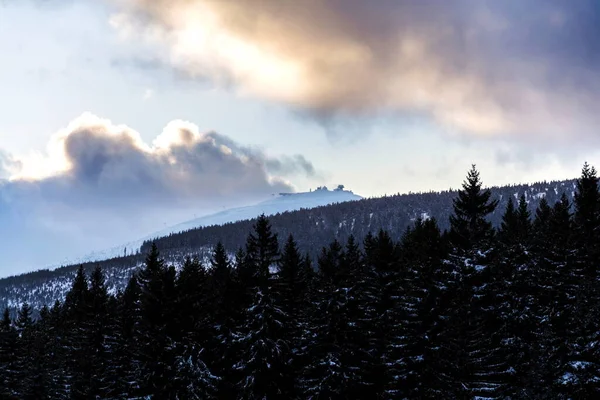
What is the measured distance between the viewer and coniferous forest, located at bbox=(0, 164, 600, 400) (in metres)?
33.4

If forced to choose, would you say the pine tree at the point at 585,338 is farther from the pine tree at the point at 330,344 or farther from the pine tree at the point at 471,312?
the pine tree at the point at 330,344

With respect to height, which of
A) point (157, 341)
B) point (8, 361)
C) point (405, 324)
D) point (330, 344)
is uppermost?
point (405, 324)

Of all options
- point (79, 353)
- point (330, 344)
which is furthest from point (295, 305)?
point (79, 353)

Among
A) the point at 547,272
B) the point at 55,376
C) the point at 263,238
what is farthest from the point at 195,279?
the point at 547,272

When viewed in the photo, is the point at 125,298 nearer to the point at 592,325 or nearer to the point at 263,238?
the point at 263,238

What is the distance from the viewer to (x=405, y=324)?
117 feet

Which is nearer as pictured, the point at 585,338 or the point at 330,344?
the point at 585,338

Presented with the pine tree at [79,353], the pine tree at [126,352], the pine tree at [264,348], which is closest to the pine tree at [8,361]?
the pine tree at [79,353]

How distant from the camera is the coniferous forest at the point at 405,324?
3344cm

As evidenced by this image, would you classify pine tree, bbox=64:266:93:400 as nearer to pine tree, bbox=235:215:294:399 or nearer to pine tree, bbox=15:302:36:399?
pine tree, bbox=15:302:36:399

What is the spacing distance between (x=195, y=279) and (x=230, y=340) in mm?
8625

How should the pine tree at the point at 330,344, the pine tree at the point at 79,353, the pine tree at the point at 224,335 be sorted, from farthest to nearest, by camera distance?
the pine tree at the point at 79,353
the pine tree at the point at 224,335
the pine tree at the point at 330,344

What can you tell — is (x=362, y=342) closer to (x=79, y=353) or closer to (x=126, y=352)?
(x=126, y=352)

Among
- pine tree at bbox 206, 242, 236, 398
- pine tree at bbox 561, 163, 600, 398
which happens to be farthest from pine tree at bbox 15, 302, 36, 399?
pine tree at bbox 561, 163, 600, 398
